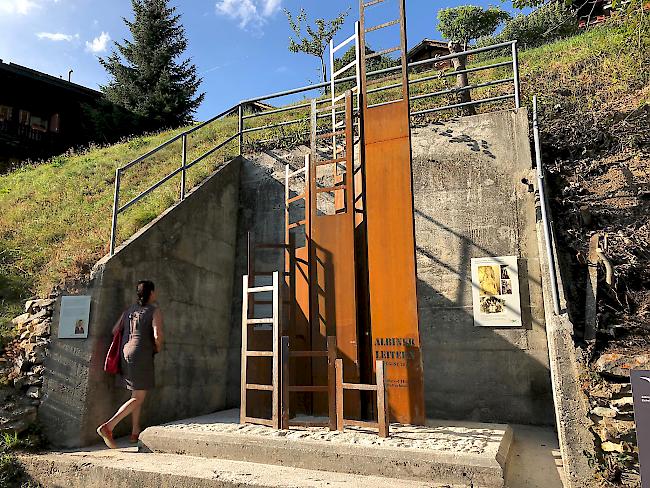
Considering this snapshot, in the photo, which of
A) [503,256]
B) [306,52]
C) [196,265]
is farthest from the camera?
[306,52]

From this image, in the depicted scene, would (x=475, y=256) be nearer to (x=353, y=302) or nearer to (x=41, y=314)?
(x=353, y=302)

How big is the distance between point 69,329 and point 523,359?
628 centimetres

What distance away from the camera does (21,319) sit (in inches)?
264

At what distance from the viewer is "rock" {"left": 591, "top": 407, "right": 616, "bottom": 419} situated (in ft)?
14.0

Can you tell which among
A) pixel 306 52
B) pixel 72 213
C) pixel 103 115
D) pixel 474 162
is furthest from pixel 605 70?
pixel 306 52

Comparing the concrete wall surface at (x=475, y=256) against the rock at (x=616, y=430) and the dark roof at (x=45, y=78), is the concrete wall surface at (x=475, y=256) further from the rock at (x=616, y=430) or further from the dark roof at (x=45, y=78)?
the dark roof at (x=45, y=78)

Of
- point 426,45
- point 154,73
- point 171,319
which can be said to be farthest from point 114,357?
point 426,45

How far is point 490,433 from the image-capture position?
5.63 meters

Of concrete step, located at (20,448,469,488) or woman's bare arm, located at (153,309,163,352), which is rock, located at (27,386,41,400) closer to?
concrete step, located at (20,448,469,488)

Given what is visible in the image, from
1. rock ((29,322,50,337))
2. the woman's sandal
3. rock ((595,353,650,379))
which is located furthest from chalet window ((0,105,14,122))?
rock ((595,353,650,379))

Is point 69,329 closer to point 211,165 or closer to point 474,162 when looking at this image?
point 211,165

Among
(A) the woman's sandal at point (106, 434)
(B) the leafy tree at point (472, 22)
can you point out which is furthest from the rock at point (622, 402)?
(B) the leafy tree at point (472, 22)

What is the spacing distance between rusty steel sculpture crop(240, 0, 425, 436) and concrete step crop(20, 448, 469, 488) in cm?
106

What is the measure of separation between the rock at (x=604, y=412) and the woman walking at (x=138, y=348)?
4661 mm
